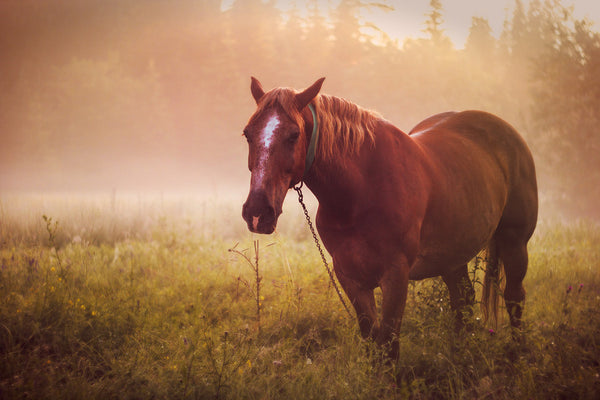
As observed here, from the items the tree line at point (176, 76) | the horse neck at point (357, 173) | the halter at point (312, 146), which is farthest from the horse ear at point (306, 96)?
the tree line at point (176, 76)

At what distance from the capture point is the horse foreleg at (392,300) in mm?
2734

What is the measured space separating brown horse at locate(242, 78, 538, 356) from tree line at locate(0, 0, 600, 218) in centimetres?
1927

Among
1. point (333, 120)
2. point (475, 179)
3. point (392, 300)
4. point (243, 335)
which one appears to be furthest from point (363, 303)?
point (475, 179)

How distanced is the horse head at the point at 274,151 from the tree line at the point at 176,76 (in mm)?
20592

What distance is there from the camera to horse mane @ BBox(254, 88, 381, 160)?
247 cm

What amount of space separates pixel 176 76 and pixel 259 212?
27.5 m

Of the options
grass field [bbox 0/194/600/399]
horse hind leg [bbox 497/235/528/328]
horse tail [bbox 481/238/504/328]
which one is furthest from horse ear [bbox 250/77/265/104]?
horse hind leg [bbox 497/235/528/328]

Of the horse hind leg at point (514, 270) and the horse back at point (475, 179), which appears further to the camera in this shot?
the horse hind leg at point (514, 270)

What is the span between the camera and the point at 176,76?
88.2ft

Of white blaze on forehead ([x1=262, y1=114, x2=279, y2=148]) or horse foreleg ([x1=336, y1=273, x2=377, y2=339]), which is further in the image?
horse foreleg ([x1=336, y1=273, x2=377, y2=339])

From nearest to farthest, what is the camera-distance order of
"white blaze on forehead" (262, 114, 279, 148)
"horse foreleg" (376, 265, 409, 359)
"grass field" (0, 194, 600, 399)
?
"white blaze on forehead" (262, 114, 279, 148) < "grass field" (0, 194, 600, 399) < "horse foreleg" (376, 265, 409, 359)

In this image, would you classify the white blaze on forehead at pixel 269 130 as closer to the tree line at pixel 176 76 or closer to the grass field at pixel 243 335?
the grass field at pixel 243 335

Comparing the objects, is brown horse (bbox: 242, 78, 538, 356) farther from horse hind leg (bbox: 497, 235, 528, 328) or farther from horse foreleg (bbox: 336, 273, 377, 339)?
horse hind leg (bbox: 497, 235, 528, 328)

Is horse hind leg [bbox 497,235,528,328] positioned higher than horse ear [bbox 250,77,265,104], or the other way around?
horse ear [bbox 250,77,265,104]
